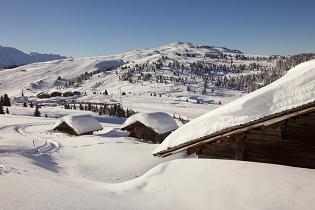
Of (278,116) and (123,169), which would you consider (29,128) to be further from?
(278,116)

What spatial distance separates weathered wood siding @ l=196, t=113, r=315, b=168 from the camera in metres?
11.0

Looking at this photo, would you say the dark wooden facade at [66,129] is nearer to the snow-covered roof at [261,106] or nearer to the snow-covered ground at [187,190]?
the snow-covered roof at [261,106]

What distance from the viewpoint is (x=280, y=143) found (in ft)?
37.5

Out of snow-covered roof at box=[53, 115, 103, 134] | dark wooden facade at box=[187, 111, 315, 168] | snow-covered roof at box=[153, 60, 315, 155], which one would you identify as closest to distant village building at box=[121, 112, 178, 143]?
snow-covered roof at box=[53, 115, 103, 134]

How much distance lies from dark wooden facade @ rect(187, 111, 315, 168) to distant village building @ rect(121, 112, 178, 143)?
3256cm

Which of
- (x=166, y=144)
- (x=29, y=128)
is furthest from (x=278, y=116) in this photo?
(x=29, y=128)

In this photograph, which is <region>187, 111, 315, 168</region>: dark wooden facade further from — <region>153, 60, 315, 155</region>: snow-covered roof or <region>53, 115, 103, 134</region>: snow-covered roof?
<region>53, 115, 103, 134</region>: snow-covered roof

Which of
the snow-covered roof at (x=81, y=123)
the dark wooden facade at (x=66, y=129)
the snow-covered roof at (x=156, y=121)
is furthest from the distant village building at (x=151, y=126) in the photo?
the dark wooden facade at (x=66, y=129)

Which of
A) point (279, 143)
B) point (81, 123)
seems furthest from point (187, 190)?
point (81, 123)

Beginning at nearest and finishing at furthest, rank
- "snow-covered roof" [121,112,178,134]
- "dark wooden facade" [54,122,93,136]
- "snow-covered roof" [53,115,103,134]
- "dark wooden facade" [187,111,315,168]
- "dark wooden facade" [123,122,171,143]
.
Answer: "dark wooden facade" [187,111,315,168], "snow-covered roof" [121,112,178,134], "dark wooden facade" [123,122,171,143], "snow-covered roof" [53,115,103,134], "dark wooden facade" [54,122,93,136]

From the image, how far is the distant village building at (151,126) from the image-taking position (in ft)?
148

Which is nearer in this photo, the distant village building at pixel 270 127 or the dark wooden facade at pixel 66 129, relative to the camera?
the distant village building at pixel 270 127

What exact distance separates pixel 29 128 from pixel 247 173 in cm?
5620

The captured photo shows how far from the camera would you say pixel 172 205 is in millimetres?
9250
